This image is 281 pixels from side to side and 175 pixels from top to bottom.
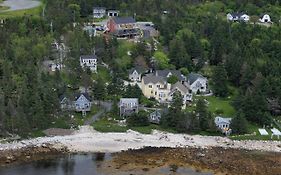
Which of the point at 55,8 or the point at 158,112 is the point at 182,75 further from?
the point at 55,8

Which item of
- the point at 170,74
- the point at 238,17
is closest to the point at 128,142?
the point at 170,74

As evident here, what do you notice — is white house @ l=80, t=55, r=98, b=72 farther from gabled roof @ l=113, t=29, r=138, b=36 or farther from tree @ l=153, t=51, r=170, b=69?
gabled roof @ l=113, t=29, r=138, b=36

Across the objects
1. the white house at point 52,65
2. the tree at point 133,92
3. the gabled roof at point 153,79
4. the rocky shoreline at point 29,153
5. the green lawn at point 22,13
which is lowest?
the rocky shoreline at point 29,153

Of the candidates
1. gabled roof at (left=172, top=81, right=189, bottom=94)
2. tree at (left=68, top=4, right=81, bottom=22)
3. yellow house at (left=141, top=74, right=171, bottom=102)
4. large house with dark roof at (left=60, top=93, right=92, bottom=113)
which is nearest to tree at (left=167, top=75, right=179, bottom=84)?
yellow house at (left=141, top=74, right=171, bottom=102)

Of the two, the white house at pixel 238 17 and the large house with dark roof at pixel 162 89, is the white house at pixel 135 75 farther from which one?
the white house at pixel 238 17

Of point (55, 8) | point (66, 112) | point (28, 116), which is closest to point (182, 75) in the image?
point (66, 112)

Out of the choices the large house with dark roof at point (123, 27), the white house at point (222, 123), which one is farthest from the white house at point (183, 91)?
the large house with dark roof at point (123, 27)

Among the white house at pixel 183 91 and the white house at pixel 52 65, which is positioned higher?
the white house at pixel 52 65
